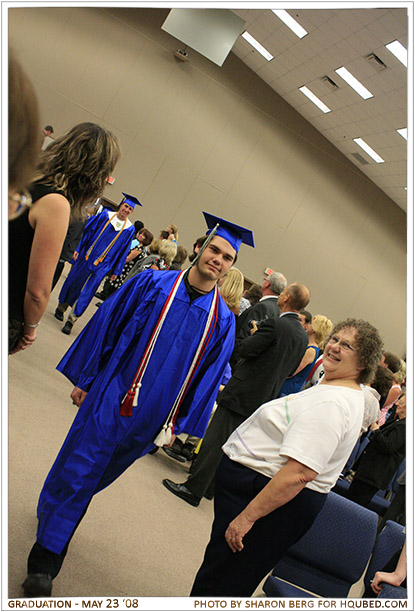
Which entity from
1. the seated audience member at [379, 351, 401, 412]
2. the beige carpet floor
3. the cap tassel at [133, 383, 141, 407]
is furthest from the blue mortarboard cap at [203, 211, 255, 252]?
the seated audience member at [379, 351, 401, 412]

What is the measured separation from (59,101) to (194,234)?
4308 millimetres

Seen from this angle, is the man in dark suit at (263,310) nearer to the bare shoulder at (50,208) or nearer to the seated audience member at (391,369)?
the seated audience member at (391,369)

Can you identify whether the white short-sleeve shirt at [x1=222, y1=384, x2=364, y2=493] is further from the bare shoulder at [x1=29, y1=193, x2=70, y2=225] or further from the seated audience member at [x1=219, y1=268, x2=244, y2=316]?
the seated audience member at [x1=219, y1=268, x2=244, y2=316]

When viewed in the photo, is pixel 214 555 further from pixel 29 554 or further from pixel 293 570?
pixel 29 554

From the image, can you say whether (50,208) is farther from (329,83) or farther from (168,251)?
(329,83)

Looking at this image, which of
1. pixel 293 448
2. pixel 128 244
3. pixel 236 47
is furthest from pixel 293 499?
pixel 236 47

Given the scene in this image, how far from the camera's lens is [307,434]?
68.1 inches

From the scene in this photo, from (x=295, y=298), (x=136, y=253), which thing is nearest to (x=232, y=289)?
(x=295, y=298)

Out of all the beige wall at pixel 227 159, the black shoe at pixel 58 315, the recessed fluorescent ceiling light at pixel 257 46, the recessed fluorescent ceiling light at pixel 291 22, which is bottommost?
the black shoe at pixel 58 315

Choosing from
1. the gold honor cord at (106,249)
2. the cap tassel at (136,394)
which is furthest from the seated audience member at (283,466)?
the gold honor cord at (106,249)

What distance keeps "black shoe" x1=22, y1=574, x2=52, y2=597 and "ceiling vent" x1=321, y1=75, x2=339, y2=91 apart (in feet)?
34.3

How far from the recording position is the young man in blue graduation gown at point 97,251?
20.7ft

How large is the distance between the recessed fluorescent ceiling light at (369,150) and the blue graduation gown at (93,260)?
284 inches

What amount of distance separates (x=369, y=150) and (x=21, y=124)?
39.9 feet
